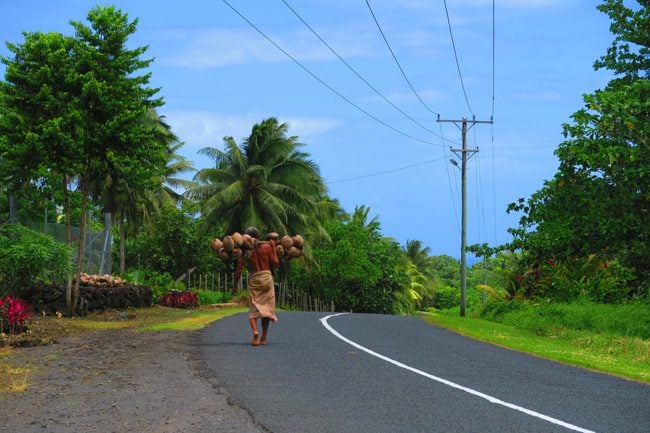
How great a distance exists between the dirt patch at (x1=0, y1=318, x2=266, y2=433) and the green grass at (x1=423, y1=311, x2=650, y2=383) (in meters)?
6.76

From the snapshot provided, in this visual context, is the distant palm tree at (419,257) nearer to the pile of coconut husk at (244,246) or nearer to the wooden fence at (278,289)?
the wooden fence at (278,289)

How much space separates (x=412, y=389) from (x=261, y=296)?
16.6 feet

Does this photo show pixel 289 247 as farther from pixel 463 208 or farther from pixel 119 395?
pixel 463 208

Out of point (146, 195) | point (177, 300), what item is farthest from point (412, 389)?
point (146, 195)

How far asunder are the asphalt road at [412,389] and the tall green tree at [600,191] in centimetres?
839

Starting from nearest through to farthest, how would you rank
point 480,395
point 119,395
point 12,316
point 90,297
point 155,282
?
point 119,395
point 480,395
point 12,316
point 90,297
point 155,282

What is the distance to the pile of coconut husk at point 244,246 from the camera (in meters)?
13.5

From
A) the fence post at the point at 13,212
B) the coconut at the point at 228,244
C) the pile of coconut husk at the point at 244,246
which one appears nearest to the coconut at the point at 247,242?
the pile of coconut husk at the point at 244,246

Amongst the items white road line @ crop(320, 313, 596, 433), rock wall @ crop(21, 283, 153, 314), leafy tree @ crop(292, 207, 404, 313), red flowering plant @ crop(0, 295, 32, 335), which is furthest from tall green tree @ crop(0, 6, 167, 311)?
leafy tree @ crop(292, 207, 404, 313)

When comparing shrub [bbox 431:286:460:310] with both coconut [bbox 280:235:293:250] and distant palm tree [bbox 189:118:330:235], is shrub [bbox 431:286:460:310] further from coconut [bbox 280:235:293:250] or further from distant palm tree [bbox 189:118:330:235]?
coconut [bbox 280:235:293:250]

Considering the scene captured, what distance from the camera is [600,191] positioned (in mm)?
22250

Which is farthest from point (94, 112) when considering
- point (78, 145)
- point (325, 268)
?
point (325, 268)

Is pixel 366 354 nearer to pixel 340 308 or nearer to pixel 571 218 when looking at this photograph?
pixel 571 218

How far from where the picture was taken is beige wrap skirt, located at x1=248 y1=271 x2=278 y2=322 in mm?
13609
